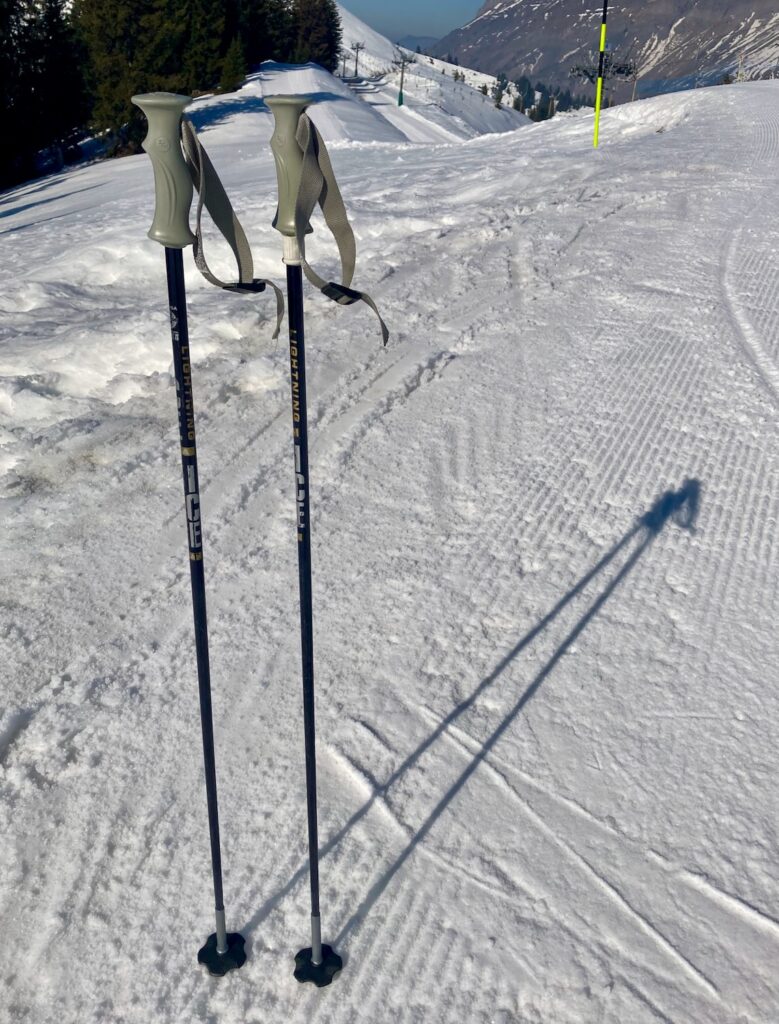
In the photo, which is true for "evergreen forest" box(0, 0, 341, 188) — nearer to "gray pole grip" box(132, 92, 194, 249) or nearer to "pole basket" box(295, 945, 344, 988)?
"gray pole grip" box(132, 92, 194, 249)

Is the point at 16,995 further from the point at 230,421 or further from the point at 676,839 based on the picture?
the point at 230,421

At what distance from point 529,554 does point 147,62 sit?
1185 inches

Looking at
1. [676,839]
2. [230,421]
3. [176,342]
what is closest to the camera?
[176,342]

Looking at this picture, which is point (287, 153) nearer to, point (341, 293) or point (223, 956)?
point (341, 293)

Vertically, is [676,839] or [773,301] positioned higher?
[773,301]

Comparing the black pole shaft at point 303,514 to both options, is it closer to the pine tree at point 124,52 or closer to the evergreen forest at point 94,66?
the evergreen forest at point 94,66

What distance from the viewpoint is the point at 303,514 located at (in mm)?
2434


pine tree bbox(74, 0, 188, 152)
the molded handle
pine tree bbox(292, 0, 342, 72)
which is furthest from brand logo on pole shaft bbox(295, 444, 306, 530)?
pine tree bbox(292, 0, 342, 72)

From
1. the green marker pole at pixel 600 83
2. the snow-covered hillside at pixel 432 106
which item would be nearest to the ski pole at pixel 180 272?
the green marker pole at pixel 600 83

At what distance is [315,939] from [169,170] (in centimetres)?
228

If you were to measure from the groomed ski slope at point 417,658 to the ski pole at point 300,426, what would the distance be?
9 cm

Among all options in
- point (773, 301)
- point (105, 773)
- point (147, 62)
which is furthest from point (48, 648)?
point (147, 62)

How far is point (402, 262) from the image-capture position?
28.4ft

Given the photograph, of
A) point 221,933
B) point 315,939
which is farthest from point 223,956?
point 315,939
